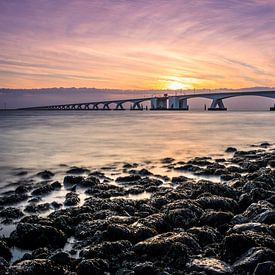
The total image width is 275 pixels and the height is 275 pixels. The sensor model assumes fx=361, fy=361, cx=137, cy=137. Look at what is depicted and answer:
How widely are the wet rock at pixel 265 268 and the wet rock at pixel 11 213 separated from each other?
158 inches

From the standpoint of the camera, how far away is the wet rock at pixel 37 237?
4754mm

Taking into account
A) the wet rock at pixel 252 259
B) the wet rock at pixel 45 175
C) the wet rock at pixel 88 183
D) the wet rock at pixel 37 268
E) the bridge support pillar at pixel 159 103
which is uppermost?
the bridge support pillar at pixel 159 103

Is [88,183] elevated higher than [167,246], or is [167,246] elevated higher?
[167,246]

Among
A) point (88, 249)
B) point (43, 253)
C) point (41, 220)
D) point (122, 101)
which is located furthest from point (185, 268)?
point (122, 101)

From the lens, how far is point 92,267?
388 cm

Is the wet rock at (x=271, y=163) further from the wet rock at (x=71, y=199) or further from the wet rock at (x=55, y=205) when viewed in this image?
the wet rock at (x=55, y=205)

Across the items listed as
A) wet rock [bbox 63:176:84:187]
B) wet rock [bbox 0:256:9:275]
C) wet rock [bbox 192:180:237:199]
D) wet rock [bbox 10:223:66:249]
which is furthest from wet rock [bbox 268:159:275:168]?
wet rock [bbox 0:256:9:275]

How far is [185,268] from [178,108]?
447ft

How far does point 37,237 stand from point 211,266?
2.36 meters

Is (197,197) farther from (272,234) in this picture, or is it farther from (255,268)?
(255,268)

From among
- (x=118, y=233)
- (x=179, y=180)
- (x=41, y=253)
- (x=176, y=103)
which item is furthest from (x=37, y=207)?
(x=176, y=103)

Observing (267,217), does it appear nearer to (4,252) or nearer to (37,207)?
(4,252)

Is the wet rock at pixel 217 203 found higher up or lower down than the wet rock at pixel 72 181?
higher up

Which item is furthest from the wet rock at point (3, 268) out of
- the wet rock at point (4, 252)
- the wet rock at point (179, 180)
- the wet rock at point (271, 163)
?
the wet rock at point (271, 163)
